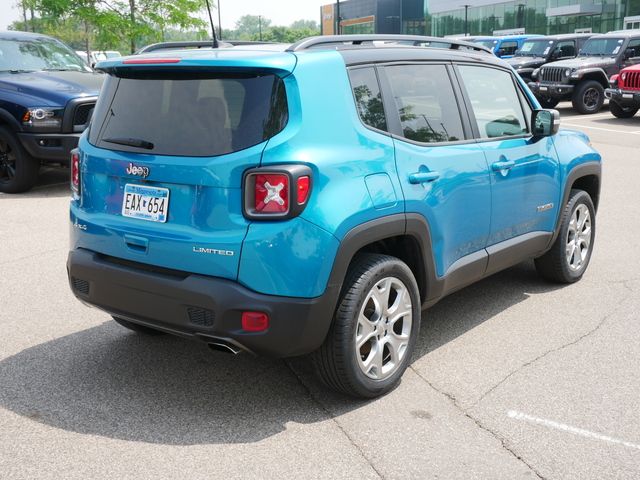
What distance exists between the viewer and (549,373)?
4113mm

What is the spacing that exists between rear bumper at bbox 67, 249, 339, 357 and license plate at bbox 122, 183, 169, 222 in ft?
0.85

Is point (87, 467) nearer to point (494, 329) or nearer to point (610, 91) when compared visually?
point (494, 329)

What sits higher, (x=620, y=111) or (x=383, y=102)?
(x=383, y=102)

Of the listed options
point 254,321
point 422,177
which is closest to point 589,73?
point 422,177

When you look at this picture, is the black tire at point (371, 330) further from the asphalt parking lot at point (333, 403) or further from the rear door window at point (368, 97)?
the rear door window at point (368, 97)

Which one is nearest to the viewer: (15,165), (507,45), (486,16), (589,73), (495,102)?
(495,102)

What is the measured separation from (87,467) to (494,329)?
9.07 ft

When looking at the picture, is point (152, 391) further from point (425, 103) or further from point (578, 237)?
point (578, 237)

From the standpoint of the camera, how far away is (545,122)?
4949mm

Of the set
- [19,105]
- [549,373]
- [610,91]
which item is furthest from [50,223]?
[610,91]

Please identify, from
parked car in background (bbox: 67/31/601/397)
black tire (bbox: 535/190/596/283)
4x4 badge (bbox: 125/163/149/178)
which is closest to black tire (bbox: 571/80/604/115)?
black tire (bbox: 535/190/596/283)

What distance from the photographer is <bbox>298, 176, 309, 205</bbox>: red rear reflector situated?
3239 mm

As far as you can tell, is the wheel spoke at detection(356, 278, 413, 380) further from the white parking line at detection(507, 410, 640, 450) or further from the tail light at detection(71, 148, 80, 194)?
the tail light at detection(71, 148, 80, 194)

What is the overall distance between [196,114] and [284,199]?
620 millimetres
